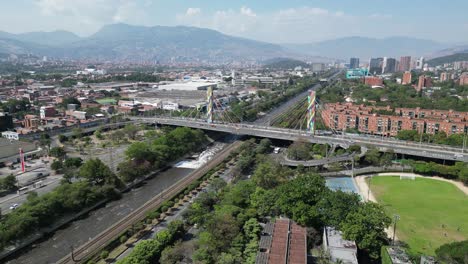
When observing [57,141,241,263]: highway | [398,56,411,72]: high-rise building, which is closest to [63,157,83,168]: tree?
[57,141,241,263]: highway

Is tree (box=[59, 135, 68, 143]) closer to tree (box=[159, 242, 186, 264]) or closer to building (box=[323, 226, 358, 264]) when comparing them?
tree (box=[159, 242, 186, 264])

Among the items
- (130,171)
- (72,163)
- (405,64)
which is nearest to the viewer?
(130,171)

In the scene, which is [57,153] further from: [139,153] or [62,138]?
[139,153]

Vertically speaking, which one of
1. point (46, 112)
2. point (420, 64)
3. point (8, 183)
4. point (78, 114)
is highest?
point (420, 64)

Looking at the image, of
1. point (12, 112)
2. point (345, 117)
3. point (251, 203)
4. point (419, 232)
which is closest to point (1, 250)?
point (251, 203)

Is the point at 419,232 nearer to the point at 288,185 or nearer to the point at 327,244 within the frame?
the point at 327,244

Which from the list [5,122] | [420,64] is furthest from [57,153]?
[420,64]

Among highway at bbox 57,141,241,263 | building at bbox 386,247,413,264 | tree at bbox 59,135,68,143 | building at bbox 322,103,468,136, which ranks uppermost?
building at bbox 322,103,468,136
